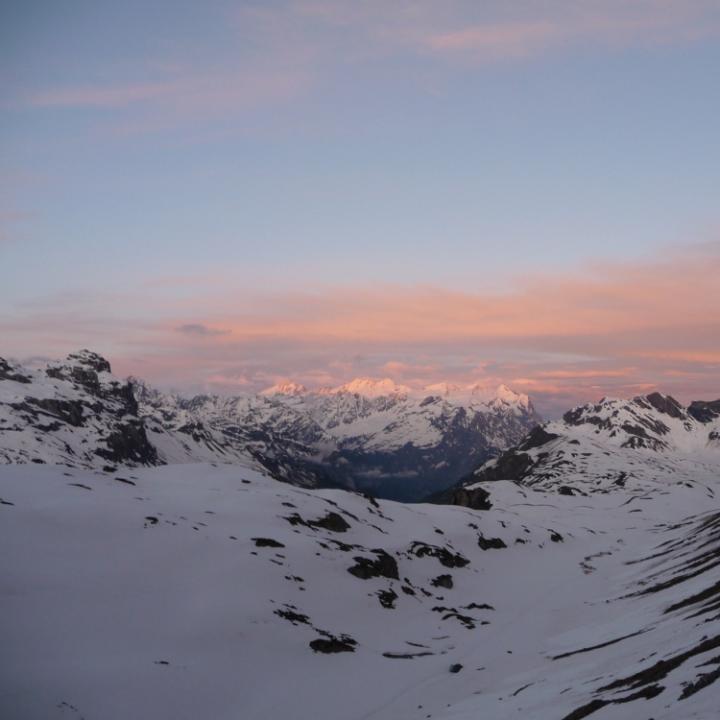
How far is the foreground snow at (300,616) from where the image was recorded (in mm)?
34500

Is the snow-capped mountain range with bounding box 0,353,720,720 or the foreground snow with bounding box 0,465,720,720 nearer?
the snow-capped mountain range with bounding box 0,353,720,720

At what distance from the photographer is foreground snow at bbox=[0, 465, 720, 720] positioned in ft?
113

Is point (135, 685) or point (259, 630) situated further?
point (259, 630)

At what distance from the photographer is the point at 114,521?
60.1 metres

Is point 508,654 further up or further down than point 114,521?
further down

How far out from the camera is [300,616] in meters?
54.0

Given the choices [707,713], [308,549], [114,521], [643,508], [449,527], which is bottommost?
[643,508]

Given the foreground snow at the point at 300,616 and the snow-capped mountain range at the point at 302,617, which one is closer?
the snow-capped mountain range at the point at 302,617

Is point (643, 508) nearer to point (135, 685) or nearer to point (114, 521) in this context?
point (114, 521)

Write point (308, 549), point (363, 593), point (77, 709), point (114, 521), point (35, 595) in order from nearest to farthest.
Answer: point (77, 709), point (35, 595), point (114, 521), point (363, 593), point (308, 549)

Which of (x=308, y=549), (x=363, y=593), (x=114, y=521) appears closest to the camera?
(x=114, y=521)

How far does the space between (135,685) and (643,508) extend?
608ft

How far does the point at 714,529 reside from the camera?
87.6m

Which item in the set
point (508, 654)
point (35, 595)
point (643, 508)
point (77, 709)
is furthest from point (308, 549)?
point (643, 508)
